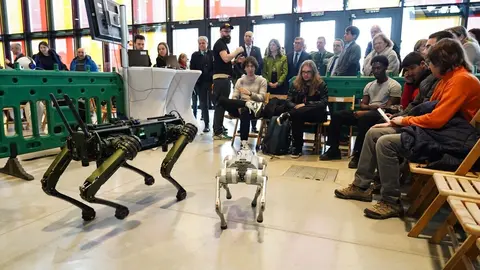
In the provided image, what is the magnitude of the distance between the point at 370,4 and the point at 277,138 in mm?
5415

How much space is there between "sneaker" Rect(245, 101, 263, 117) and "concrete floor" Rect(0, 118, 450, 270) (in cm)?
163

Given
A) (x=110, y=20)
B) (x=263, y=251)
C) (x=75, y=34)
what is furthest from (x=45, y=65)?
(x=263, y=251)

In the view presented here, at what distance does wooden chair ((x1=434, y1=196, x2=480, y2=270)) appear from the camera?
1.25m

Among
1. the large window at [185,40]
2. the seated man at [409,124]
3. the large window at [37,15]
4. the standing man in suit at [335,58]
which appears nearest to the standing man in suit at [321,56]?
the standing man in suit at [335,58]

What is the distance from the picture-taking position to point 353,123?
399 cm

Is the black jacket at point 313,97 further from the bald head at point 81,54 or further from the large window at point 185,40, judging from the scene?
the large window at point 185,40

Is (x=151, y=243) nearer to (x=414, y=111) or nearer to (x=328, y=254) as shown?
(x=328, y=254)

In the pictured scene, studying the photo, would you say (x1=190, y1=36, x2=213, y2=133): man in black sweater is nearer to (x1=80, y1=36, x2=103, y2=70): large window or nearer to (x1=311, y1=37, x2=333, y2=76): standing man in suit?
(x1=311, y1=37, x2=333, y2=76): standing man in suit

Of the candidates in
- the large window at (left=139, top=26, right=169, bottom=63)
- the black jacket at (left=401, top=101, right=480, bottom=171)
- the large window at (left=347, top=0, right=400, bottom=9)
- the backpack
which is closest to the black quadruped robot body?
the black jacket at (left=401, top=101, right=480, bottom=171)

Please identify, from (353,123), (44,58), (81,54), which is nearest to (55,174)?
(353,123)

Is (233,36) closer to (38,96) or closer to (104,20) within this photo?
(104,20)

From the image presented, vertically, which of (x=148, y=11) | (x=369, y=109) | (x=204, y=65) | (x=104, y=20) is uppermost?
(x=148, y=11)

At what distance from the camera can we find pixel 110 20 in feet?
12.0

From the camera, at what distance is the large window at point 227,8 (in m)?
9.25
